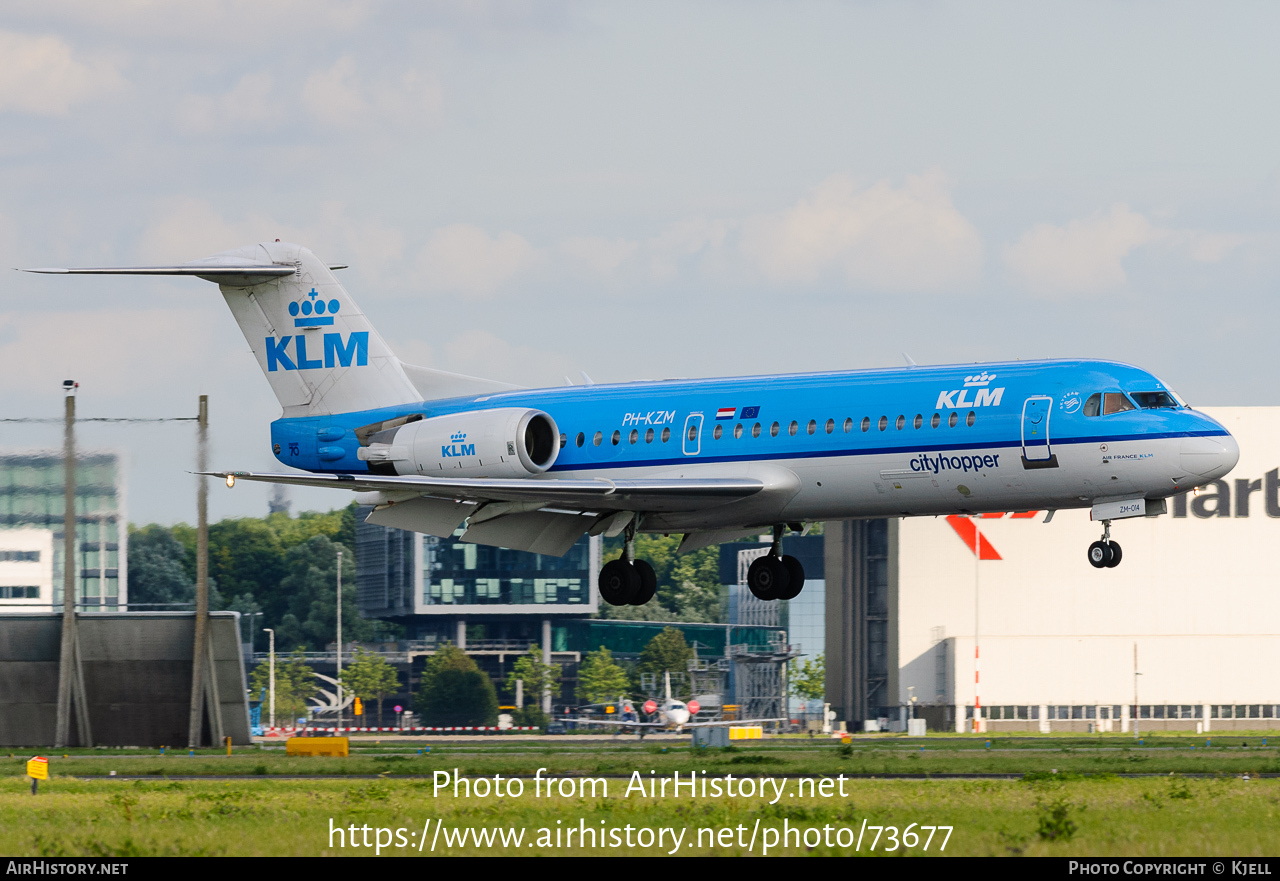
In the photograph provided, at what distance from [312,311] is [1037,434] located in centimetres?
1594

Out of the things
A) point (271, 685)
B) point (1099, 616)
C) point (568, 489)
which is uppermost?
point (568, 489)

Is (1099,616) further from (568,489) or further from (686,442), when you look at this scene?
(568,489)

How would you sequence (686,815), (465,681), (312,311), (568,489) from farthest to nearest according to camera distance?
1. (465,681)
2. (312,311)
3. (568,489)
4. (686,815)

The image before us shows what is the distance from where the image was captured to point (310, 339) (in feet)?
121

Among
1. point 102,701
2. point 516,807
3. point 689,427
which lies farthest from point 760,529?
point 102,701

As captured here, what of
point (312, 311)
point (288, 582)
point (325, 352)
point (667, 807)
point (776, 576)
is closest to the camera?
point (667, 807)

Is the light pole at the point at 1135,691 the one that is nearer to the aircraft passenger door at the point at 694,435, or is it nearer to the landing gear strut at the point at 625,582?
the landing gear strut at the point at 625,582

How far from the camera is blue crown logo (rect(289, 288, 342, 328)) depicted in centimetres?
3700

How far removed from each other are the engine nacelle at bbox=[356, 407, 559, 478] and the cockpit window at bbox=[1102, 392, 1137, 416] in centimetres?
1031

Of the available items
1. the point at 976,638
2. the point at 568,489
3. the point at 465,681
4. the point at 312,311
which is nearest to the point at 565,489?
the point at 568,489

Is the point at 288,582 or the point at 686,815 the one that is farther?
the point at 288,582

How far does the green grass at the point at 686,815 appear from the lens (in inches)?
765

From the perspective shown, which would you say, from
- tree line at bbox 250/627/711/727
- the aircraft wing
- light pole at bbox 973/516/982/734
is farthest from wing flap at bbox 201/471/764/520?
tree line at bbox 250/627/711/727

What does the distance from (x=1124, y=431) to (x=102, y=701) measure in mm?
29514
